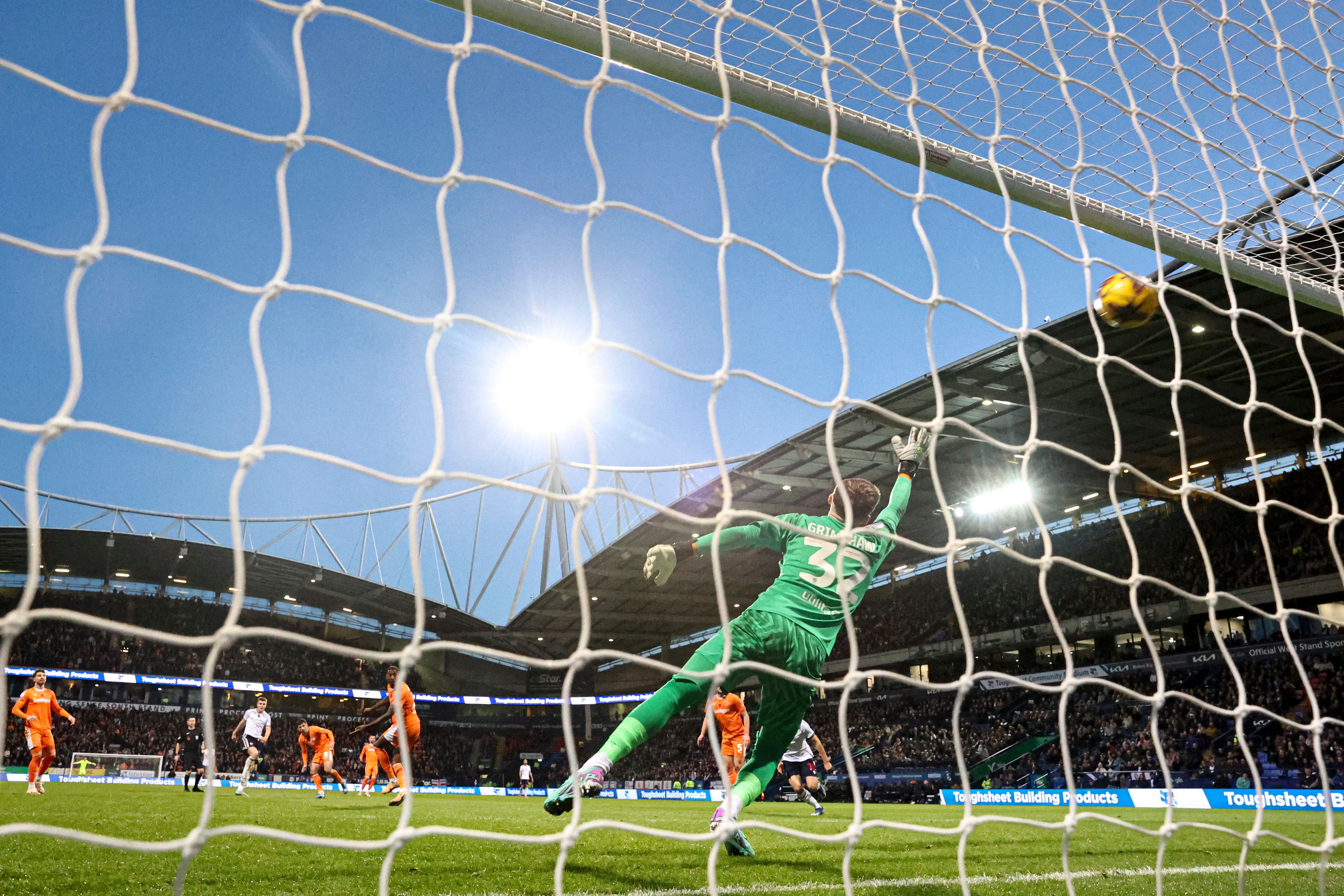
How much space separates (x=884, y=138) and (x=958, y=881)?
3039mm

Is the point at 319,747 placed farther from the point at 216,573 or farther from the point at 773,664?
the point at 216,573

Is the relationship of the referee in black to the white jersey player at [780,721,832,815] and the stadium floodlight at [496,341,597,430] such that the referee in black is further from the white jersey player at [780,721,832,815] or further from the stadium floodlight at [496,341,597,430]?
the stadium floodlight at [496,341,597,430]

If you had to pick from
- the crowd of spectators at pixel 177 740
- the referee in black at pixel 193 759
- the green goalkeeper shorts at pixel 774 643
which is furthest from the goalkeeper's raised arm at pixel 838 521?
the crowd of spectators at pixel 177 740

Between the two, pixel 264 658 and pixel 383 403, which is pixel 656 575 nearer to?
pixel 264 658

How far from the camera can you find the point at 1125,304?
5086mm

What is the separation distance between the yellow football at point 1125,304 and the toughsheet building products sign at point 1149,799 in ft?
25.4


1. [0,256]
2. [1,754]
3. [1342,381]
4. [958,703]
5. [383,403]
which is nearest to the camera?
[1,754]

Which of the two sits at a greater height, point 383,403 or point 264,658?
point 383,403

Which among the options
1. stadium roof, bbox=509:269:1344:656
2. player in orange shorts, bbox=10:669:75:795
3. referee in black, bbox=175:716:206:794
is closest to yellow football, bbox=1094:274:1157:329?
stadium roof, bbox=509:269:1344:656

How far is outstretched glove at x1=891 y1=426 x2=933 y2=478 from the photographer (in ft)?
13.5

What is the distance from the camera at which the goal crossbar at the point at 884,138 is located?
294cm

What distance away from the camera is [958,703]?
2523mm

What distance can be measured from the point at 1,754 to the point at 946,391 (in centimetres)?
1849

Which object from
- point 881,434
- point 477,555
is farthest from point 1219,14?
point 477,555
